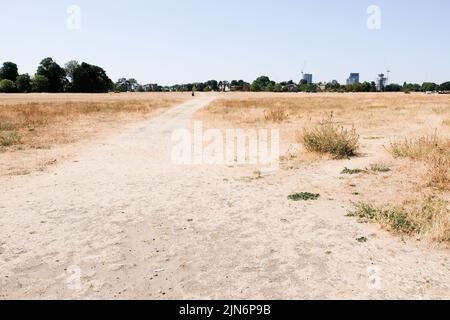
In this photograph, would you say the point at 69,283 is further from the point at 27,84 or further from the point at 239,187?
the point at 27,84

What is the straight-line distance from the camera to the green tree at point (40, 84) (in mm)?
104375

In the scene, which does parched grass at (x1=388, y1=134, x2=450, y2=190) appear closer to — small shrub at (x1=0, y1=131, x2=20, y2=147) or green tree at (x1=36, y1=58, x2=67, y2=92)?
small shrub at (x1=0, y1=131, x2=20, y2=147)

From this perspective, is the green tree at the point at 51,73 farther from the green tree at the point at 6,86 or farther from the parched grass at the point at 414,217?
the parched grass at the point at 414,217

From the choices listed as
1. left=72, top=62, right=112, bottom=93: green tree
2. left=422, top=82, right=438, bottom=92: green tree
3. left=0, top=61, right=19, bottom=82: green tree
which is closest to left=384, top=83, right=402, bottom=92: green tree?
left=422, top=82, right=438, bottom=92: green tree

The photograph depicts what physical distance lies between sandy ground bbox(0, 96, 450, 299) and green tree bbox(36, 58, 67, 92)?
11292 centimetres

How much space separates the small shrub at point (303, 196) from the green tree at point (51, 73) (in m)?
115

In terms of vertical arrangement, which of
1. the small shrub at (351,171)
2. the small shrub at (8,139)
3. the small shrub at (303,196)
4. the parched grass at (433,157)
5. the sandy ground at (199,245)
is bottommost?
the sandy ground at (199,245)

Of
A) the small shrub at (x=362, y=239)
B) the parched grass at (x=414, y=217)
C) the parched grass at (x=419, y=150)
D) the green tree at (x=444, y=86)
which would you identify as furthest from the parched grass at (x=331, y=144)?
the green tree at (x=444, y=86)

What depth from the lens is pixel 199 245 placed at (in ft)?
18.0

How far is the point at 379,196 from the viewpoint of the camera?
25.6 ft
